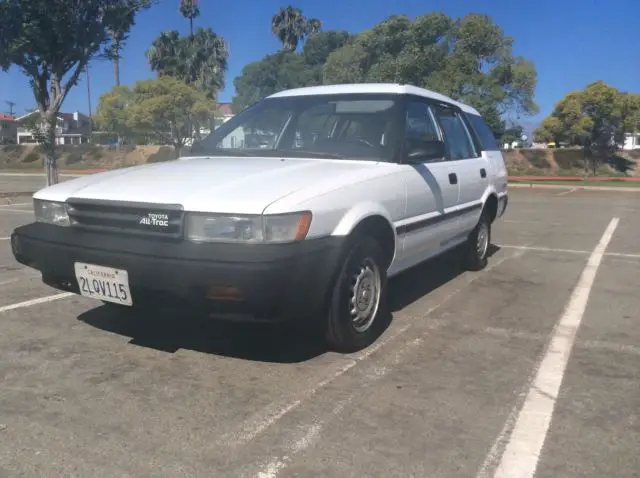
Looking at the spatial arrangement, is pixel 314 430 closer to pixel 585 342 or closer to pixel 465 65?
pixel 585 342

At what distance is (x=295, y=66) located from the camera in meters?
71.4

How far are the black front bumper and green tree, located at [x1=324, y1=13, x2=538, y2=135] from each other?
2171 centimetres

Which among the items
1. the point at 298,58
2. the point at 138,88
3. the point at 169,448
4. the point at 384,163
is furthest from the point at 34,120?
the point at 298,58

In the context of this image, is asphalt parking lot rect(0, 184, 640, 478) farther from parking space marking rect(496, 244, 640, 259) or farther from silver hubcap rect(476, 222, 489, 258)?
parking space marking rect(496, 244, 640, 259)

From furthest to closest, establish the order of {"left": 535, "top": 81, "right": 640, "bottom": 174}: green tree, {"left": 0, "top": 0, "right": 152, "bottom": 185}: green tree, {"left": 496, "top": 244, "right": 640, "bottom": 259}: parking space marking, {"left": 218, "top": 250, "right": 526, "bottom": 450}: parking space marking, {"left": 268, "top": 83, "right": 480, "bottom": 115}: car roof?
{"left": 535, "top": 81, "right": 640, "bottom": 174}: green tree → {"left": 0, "top": 0, "right": 152, "bottom": 185}: green tree → {"left": 496, "top": 244, "right": 640, "bottom": 259}: parking space marking → {"left": 268, "top": 83, "right": 480, "bottom": 115}: car roof → {"left": 218, "top": 250, "right": 526, "bottom": 450}: parking space marking

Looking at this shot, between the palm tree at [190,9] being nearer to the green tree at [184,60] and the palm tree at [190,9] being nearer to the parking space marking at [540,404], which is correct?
the green tree at [184,60]

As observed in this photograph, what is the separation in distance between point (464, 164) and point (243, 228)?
2.81 metres

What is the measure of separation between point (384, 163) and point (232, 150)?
120 centimetres

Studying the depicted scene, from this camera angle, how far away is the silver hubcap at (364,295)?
3529mm

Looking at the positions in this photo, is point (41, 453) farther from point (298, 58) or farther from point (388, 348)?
point (298, 58)

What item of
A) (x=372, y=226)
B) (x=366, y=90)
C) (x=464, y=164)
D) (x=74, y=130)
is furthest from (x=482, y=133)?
(x=74, y=130)

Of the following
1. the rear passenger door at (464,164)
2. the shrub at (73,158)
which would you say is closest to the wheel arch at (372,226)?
the rear passenger door at (464,164)

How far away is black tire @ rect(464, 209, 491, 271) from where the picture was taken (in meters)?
5.84

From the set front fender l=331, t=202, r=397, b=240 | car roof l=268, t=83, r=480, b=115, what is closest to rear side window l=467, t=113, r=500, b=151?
car roof l=268, t=83, r=480, b=115
